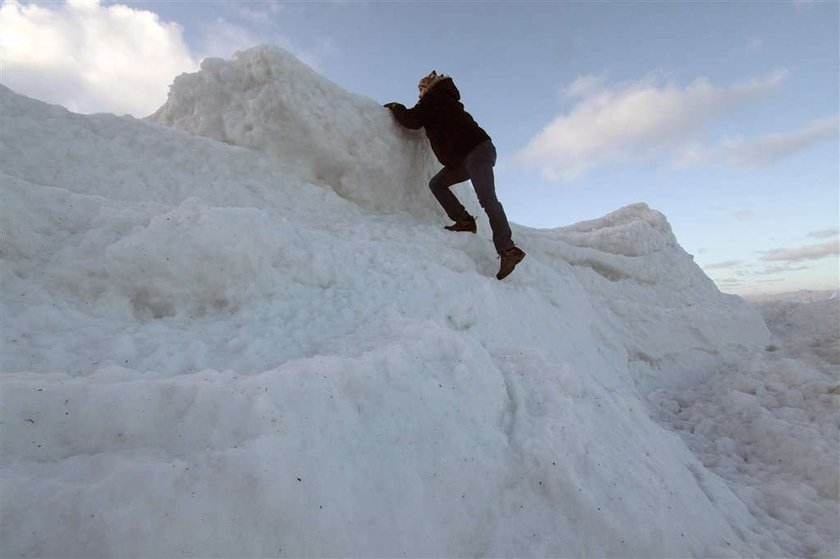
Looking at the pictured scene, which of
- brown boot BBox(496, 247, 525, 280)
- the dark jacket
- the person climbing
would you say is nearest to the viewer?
brown boot BBox(496, 247, 525, 280)

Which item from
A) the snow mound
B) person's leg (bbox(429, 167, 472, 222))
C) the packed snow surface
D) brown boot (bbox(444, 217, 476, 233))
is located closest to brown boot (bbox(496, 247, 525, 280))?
the packed snow surface

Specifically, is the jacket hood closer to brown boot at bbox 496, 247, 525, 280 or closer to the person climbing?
the person climbing

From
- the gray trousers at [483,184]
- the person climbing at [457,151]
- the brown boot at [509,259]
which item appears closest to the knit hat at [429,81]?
the person climbing at [457,151]

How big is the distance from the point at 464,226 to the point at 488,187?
0.69m

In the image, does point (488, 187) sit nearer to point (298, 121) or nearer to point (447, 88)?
point (447, 88)

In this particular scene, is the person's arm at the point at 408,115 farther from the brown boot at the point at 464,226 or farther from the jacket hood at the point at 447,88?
the brown boot at the point at 464,226

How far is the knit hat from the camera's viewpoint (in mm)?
5547

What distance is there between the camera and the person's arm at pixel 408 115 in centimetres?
575

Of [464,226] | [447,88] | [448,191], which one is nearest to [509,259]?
[464,226]

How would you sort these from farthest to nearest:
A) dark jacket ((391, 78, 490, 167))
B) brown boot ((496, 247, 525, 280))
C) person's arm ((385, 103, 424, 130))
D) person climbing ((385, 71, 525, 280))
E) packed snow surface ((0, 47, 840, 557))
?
person's arm ((385, 103, 424, 130))
dark jacket ((391, 78, 490, 167))
person climbing ((385, 71, 525, 280))
brown boot ((496, 247, 525, 280))
packed snow surface ((0, 47, 840, 557))

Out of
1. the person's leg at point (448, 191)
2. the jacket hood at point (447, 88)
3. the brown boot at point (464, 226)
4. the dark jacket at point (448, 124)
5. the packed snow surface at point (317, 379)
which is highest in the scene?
the jacket hood at point (447, 88)

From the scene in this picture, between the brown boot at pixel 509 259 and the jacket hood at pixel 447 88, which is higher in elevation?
the jacket hood at pixel 447 88

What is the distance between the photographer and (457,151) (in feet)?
17.9

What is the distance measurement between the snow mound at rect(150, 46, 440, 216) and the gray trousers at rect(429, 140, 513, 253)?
602mm
